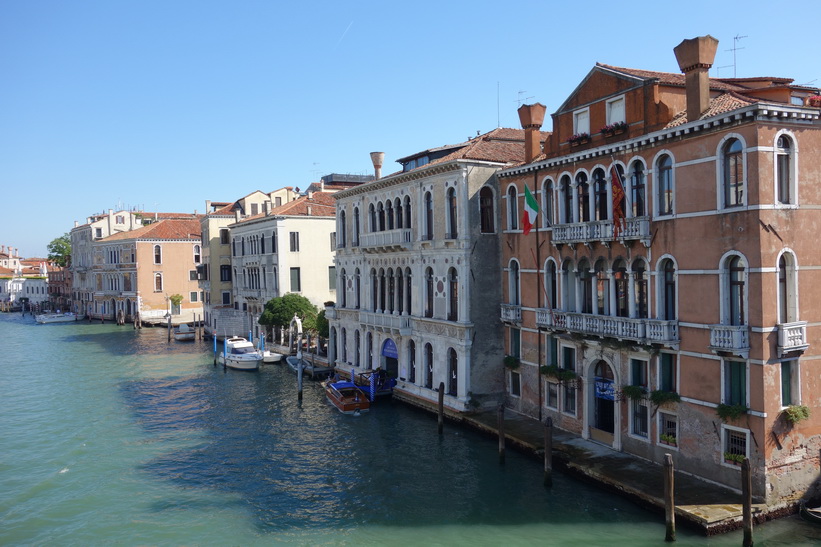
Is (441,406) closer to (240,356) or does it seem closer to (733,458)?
(733,458)

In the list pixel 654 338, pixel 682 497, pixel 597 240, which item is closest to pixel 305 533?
pixel 682 497

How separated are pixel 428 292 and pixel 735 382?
12.9 m

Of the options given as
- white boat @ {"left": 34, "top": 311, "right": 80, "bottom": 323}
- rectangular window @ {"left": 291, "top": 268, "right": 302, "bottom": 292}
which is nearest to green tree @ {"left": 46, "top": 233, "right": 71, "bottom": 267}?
white boat @ {"left": 34, "top": 311, "right": 80, "bottom": 323}

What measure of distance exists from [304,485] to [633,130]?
13195mm

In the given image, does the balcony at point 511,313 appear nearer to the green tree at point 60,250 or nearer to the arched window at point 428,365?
the arched window at point 428,365

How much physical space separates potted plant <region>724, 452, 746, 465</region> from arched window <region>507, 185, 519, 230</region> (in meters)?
10.4

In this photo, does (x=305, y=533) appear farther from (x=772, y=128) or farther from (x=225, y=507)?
(x=772, y=128)

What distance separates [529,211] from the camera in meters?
Result: 20.9

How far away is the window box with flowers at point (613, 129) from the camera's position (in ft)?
59.0

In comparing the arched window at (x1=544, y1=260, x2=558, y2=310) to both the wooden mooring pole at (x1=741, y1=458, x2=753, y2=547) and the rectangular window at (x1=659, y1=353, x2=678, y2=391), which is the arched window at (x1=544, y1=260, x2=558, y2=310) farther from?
the wooden mooring pole at (x1=741, y1=458, x2=753, y2=547)

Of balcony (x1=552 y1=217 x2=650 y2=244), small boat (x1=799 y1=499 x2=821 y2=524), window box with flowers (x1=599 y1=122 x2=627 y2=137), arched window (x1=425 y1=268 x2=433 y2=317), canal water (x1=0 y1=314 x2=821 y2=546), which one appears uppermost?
window box with flowers (x1=599 y1=122 x2=627 y2=137)

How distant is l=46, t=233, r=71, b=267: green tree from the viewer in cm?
8800

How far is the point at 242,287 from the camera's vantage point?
49.0 m

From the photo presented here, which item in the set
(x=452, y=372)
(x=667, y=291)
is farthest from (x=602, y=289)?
(x=452, y=372)
